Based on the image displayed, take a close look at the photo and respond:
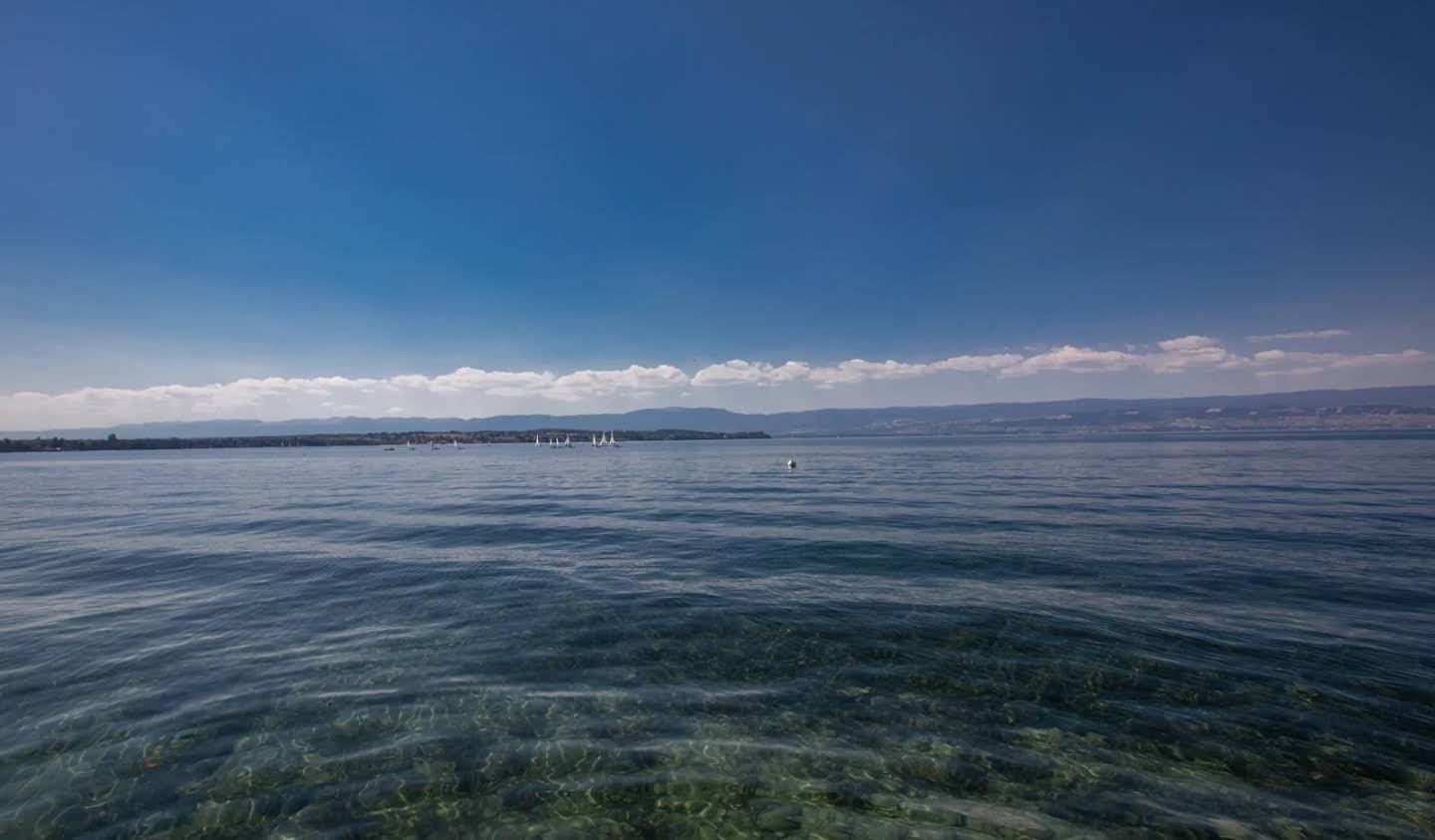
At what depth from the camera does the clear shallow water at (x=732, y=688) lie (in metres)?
7.40

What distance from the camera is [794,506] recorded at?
36562mm

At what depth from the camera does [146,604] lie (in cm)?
1644

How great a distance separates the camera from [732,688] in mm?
10734

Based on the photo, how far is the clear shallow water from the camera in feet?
24.3

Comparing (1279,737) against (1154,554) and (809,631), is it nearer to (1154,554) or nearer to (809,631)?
(809,631)

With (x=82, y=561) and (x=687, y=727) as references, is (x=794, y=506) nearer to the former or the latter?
(x=687, y=727)

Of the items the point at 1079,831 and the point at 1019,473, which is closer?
the point at 1079,831

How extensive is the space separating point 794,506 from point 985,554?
644 inches

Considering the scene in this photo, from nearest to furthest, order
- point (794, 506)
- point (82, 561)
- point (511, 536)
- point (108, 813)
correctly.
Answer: point (108, 813) → point (82, 561) → point (511, 536) → point (794, 506)

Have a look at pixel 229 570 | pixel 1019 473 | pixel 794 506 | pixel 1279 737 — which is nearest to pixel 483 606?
pixel 229 570

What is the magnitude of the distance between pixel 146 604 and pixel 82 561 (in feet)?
34.5

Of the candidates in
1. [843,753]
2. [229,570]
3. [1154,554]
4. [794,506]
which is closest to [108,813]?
[843,753]

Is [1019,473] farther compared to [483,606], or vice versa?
[1019,473]

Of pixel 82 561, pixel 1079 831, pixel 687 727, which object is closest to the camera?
pixel 1079 831
